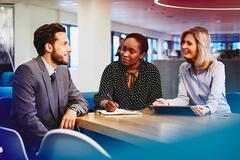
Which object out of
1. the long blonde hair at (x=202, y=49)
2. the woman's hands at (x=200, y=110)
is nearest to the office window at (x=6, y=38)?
the long blonde hair at (x=202, y=49)

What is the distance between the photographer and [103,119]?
1805 mm

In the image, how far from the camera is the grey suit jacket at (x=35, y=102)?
1810mm

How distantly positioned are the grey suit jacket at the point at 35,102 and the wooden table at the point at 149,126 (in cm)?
19

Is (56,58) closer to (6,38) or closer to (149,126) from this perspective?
(149,126)

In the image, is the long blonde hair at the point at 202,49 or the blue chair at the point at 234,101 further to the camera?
the blue chair at the point at 234,101

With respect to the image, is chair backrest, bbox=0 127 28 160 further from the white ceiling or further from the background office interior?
the white ceiling

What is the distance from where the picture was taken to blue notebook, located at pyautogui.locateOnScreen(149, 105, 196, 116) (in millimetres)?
1894

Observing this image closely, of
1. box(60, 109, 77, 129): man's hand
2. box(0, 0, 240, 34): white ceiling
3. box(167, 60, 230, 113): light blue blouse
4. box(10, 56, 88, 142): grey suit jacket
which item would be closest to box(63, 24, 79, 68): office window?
box(0, 0, 240, 34): white ceiling

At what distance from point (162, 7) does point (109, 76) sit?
26.7ft

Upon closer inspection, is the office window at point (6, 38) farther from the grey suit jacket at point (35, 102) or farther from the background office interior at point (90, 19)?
the grey suit jacket at point (35, 102)

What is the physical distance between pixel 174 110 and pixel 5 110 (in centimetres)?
100

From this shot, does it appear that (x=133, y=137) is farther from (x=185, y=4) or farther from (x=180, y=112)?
(x=185, y=4)

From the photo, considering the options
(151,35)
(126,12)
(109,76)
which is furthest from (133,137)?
(151,35)

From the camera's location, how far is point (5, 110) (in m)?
2.07
